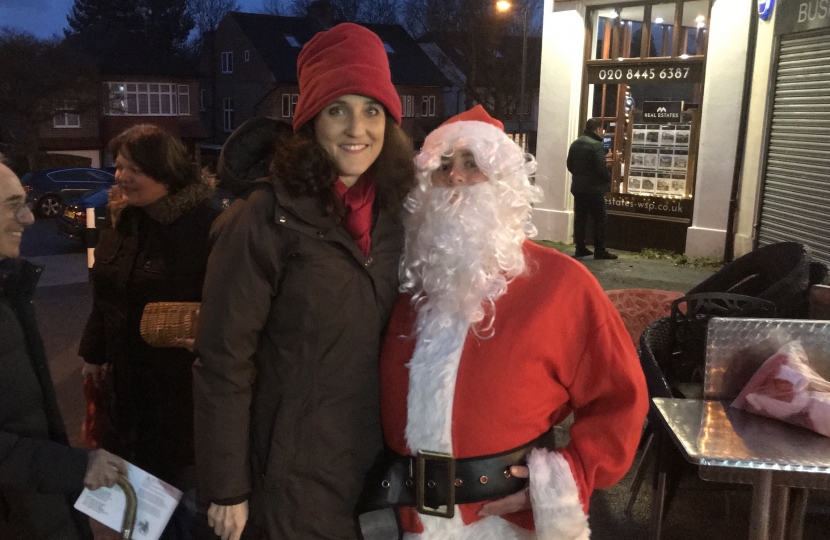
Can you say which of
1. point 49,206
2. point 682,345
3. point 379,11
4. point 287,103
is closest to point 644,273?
point 682,345

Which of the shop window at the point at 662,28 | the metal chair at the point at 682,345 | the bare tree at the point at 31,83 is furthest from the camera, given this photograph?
the bare tree at the point at 31,83

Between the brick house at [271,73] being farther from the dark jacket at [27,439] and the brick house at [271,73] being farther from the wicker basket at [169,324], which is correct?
the dark jacket at [27,439]

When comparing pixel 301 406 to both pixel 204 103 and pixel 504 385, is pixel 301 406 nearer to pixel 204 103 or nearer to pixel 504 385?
pixel 504 385

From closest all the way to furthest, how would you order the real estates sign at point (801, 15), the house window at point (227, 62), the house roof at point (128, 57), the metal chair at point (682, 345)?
the metal chair at point (682, 345), the real estates sign at point (801, 15), the house roof at point (128, 57), the house window at point (227, 62)

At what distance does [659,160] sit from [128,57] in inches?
1306

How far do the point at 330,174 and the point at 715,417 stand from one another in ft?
5.98

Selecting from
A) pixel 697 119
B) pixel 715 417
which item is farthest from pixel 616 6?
pixel 715 417

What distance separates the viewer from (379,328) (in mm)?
2148

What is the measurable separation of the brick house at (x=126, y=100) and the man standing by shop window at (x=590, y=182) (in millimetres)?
26372

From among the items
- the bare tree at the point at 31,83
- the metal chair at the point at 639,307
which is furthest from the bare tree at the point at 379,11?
the metal chair at the point at 639,307

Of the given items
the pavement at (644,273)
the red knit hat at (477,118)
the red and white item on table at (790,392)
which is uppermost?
the red knit hat at (477,118)

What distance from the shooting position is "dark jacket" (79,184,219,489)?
9.22 ft

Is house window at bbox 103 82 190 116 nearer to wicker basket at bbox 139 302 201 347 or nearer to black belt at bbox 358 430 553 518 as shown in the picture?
wicker basket at bbox 139 302 201 347

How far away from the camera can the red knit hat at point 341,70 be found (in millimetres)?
2129
